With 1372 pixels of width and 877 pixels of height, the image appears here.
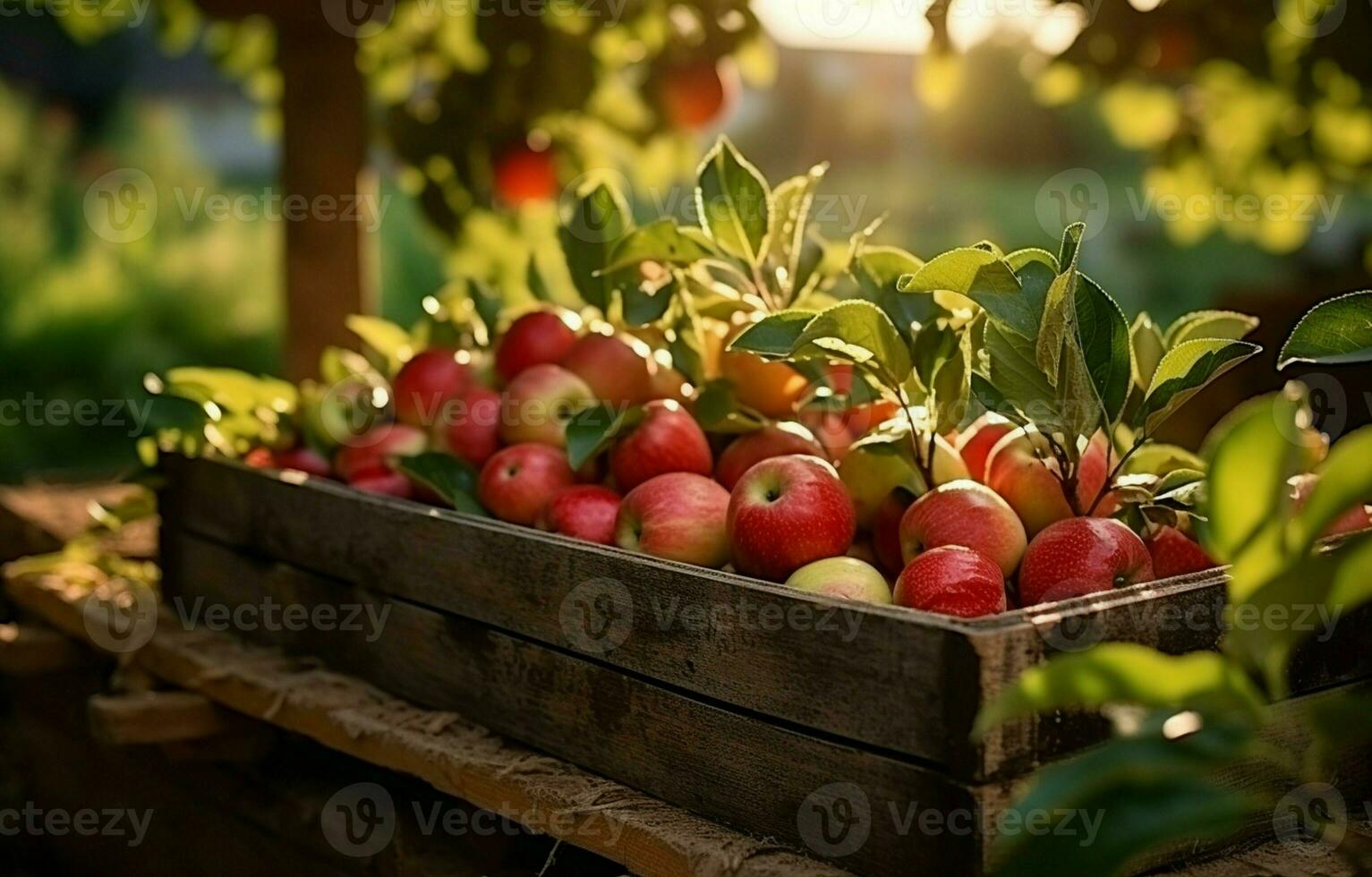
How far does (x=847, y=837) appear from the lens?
881 mm

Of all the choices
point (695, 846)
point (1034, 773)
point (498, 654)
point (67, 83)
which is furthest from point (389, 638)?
point (67, 83)

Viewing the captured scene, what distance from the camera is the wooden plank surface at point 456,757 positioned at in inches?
36.6

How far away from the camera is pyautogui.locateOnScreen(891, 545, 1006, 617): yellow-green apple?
92cm

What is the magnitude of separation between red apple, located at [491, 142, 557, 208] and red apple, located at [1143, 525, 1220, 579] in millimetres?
1402

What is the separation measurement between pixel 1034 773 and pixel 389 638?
2.14 feet

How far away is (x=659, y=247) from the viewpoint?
1.27 meters

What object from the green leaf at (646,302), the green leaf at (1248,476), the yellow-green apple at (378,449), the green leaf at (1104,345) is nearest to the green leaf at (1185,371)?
the green leaf at (1104,345)

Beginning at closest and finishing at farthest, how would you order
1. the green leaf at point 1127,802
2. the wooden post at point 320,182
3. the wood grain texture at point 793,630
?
the green leaf at point 1127,802, the wood grain texture at point 793,630, the wooden post at point 320,182

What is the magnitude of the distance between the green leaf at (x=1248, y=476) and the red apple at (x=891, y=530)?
47 centimetres

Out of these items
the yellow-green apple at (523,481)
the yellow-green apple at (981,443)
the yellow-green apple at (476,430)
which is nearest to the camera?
the yellow-green apple at (981,443)

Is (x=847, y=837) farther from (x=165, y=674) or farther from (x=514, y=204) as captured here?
(x=514, y=204)

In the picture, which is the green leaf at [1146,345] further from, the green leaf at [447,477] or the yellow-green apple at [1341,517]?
the green leaf at [447,477]

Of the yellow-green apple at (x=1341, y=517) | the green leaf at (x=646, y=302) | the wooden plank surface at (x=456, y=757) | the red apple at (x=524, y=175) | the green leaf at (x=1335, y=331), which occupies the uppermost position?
the red apple at (x=524, y=175)

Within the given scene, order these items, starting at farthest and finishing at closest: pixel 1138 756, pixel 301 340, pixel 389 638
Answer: pixel 301 340 → pixel 389 638 → pixel 1138 756
